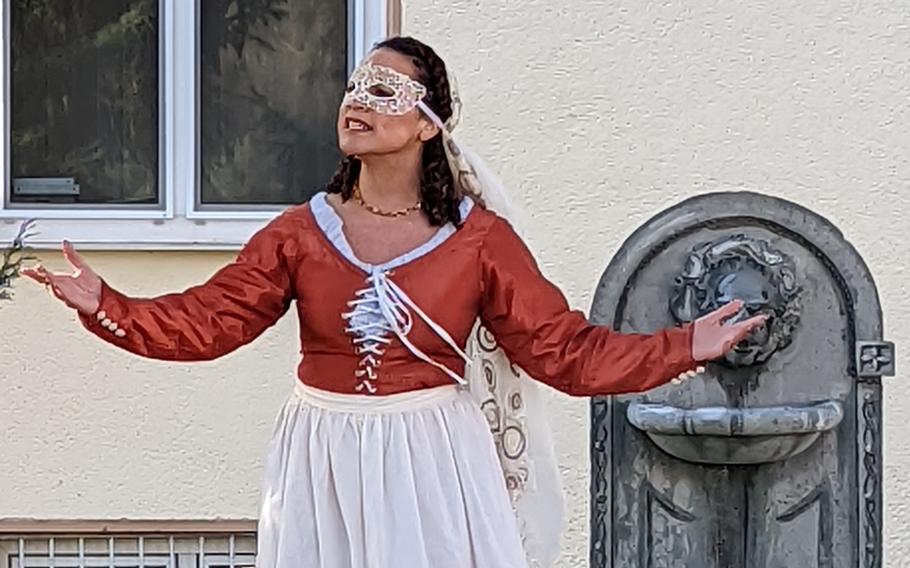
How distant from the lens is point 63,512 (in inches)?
193

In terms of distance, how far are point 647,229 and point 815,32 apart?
3.77ft

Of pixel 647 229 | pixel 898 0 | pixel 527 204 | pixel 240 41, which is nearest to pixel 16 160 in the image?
pixel 240 41

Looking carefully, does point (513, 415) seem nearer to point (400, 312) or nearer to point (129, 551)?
point (400, 312)

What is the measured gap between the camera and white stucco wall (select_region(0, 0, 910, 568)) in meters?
4.89

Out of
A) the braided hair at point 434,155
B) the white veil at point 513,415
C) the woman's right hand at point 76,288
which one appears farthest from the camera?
the white veil at point 513,415

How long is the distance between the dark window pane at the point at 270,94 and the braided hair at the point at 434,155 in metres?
1.86

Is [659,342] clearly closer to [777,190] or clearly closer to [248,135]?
[777,190]

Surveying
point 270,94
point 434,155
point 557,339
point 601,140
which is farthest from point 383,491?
point 270,94

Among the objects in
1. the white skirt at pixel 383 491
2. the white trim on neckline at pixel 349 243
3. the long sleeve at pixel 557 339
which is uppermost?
the white trim on neckline at pixel 349 243

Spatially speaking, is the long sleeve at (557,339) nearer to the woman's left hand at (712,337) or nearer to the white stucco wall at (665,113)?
the woman's left hand at (712,337)

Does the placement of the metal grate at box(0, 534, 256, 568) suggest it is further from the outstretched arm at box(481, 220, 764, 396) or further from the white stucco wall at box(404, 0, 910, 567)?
the outstretched arm at box(481, 220, 764, 396)

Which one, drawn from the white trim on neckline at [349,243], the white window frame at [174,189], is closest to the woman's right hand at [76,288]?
the white trim on neckline at [349,243]

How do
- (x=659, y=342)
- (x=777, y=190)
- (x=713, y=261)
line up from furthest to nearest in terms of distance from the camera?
(x=777, y=190)
(x=713, y=261)
(x=659, y=342)

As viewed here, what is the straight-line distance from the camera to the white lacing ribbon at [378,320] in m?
3.06
